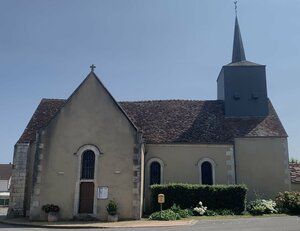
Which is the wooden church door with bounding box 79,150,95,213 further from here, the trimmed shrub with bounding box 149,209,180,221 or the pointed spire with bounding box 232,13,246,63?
the pointed spire with bounding box 232,13,246,63

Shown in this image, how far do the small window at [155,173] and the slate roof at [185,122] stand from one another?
5.50ft

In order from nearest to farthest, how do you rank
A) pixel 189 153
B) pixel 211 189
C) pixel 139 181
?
pixel 139 181 → pixel 211 189 → pixel 189 153

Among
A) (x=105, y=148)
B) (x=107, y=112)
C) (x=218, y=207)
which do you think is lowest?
(x=218, y=207)

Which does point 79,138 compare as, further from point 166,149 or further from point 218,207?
point 218,207

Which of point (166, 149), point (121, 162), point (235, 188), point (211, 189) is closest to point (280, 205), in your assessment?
point (235, 188)

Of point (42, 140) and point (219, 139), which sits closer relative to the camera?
point (42, 140)

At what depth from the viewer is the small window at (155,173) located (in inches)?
965

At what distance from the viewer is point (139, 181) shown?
20.8 metres

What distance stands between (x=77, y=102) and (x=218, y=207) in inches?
434

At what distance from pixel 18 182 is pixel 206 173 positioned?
42.3 ft

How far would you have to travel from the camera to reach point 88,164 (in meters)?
21.6

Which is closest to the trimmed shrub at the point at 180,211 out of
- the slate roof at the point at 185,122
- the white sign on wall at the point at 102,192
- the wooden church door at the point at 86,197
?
the white sign on wall at the point at 102,192

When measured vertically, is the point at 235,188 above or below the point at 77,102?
below

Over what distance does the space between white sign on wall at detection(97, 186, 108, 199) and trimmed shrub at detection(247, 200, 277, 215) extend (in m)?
Answer: 8.99
